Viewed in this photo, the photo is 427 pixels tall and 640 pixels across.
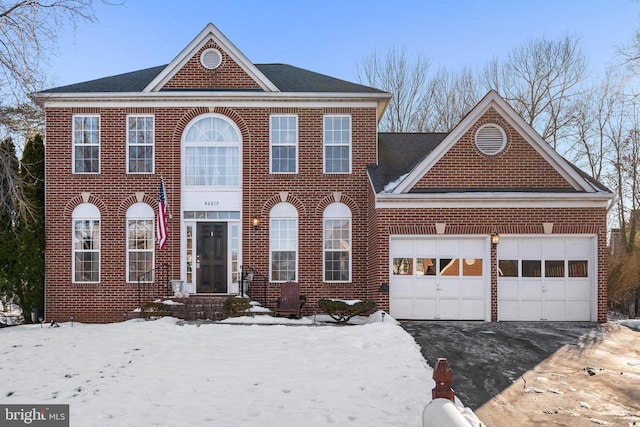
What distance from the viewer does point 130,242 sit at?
1563cm

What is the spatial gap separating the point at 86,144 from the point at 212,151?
12.8 feet

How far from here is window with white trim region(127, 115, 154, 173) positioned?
15.7 m

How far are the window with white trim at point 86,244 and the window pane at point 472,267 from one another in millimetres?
10913

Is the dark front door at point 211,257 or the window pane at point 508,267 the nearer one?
the window pane at point 508,267

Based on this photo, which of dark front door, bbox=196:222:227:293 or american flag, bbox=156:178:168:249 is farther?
dark front door, bbox=196:222:227:293

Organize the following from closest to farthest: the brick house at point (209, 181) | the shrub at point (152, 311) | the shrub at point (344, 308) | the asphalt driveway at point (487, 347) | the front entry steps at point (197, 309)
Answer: the asphalt driveway at point (487, 347)
the shrub at point (344, 308)
the shrub at point (152, 311)
the front entry steps at point (197, 309)
the brick house at point (209, 181)

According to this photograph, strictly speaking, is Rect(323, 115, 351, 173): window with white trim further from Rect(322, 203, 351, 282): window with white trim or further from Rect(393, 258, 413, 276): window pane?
Rect(393, 258, 413, 276): window pane

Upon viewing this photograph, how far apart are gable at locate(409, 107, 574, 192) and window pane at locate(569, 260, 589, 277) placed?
209cm

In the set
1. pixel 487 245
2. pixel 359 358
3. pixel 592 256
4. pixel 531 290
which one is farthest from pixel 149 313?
pixel 592 256

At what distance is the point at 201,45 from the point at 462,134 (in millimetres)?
8393

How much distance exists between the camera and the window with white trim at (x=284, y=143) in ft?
51.9

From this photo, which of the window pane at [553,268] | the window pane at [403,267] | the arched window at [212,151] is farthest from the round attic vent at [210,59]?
the window pane at [553,268]

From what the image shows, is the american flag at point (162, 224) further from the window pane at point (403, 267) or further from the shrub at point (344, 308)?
the window pane at point (403, 267)

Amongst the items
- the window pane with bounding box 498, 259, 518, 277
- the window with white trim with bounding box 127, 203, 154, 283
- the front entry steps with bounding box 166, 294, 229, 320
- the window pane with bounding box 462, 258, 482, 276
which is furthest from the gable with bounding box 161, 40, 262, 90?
the window pane with bounding box 498, 259, 518, 277
